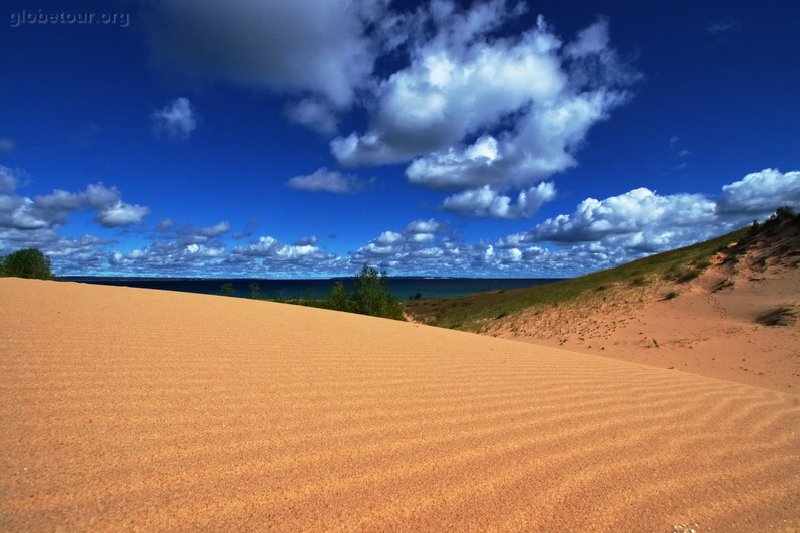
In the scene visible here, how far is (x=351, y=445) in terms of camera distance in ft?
7.68

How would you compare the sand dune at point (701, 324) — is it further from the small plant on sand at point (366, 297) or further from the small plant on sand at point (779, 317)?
the small plant on sand at point (366, 297)

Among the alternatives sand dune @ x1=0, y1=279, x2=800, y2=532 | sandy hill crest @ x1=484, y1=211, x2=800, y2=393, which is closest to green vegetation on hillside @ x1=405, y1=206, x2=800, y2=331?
sandy hill crest @ x1=484, y1=211, x2=800, y2=393

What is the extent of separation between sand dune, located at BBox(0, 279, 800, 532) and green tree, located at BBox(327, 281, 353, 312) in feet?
62.4

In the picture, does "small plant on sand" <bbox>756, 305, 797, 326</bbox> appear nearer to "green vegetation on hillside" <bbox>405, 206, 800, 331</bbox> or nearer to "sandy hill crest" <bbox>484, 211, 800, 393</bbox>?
"sandy hill crest" <bbox>484, 211, 800, 393</bbox>

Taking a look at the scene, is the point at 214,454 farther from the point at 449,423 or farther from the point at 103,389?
the point at 449,423

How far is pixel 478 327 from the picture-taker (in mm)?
20641

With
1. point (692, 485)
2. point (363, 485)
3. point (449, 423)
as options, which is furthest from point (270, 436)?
point (692, 485)

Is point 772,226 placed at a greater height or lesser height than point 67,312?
greater

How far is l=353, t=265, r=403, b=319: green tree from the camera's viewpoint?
2327 centimetres

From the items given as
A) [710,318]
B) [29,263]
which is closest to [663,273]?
[710,318]

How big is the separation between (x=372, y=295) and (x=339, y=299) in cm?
206

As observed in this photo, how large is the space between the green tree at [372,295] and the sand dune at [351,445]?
1858 centimetres

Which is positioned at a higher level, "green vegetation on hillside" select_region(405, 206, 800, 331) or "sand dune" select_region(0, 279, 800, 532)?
"green vegetation on hillside" select_region(405, 206, 800, 331)

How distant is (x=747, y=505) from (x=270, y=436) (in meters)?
2.55
